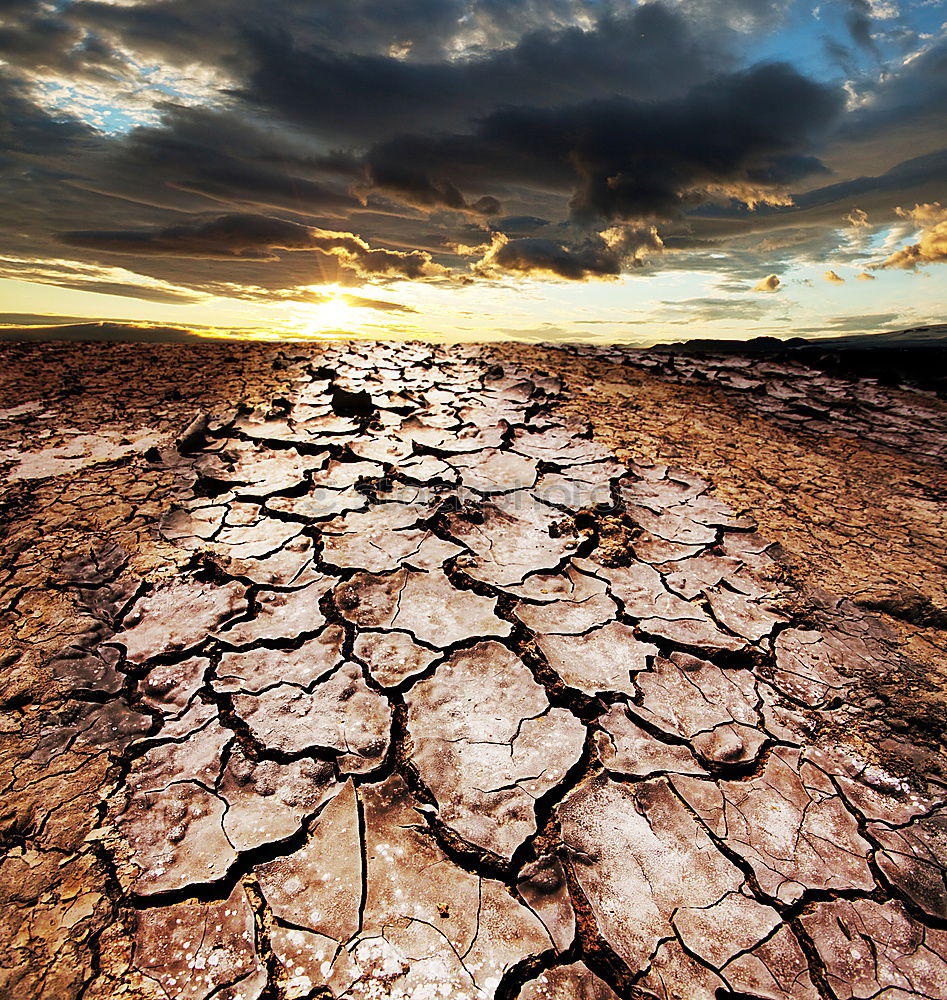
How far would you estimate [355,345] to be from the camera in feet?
18.7

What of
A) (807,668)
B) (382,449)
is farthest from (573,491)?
(807,668)

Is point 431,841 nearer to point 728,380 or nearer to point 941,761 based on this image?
point 941,761

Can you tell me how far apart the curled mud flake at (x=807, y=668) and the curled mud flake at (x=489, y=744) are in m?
0.78

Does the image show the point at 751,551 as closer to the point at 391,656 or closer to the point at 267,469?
the point at 391,656

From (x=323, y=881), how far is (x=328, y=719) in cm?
42

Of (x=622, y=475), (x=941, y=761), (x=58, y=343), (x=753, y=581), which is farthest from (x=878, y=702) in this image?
(x=58, y=343)

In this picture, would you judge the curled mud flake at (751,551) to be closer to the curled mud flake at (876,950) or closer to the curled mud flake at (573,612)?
the curled mud flake at (573,612)

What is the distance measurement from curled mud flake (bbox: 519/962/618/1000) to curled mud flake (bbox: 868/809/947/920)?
0.75 meters

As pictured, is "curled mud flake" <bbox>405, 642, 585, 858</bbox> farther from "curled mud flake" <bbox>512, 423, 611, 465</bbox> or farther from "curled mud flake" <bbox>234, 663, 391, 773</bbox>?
"curled mud flake" <bbox>512, 423, 611, 465</bbox>

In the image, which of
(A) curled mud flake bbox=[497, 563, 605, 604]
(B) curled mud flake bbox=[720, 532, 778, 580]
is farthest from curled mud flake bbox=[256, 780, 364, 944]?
(B) curled mud flake bbox=[720, 532, 778, 580]

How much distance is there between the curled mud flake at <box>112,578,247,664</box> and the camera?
65.4 inches

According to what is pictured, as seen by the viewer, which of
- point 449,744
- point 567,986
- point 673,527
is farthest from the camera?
point 673,527

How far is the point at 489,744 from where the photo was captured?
1.37m

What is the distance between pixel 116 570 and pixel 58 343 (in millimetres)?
4605
